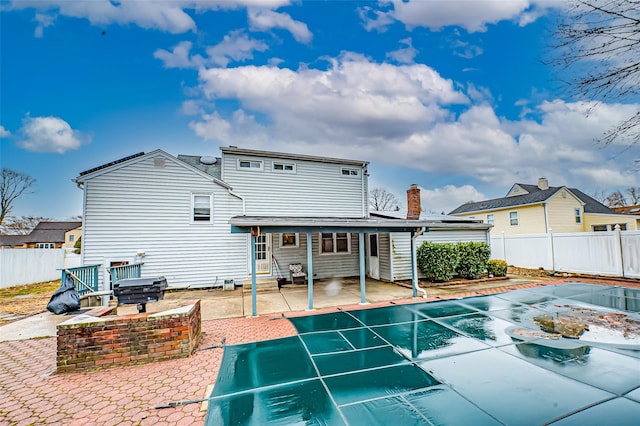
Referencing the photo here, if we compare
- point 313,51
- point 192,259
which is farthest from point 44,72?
point 313,51

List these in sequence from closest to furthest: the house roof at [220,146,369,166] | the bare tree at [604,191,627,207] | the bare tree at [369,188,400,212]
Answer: the house roof at [220,146,369,166] → the bare tree at [369,188,400,212] → the bare tree at [604,191,627,207]

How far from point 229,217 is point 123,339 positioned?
6.76 meters

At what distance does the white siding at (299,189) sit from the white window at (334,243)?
98 cm

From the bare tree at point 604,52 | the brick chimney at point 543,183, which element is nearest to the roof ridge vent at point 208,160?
the bare tree at point 604,52

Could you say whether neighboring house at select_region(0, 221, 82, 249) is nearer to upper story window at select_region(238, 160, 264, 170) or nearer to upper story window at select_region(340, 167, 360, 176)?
upper story window at select_region(238, 160, 264, 170)

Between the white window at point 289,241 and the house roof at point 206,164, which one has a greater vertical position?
the house roof at point 206,164

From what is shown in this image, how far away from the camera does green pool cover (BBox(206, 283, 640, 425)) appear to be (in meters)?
2.79

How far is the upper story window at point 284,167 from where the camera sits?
11.5m

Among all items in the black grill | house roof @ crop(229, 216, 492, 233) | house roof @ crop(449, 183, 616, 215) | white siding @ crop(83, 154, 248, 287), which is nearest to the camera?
the black grill

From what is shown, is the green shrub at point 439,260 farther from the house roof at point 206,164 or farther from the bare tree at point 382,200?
the bare tree at point 382,200

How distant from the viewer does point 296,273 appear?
10.7 metres

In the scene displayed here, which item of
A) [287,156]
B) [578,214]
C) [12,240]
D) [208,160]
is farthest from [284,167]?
[12,240]

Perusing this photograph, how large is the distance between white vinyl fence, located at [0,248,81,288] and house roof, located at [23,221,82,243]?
2793cm

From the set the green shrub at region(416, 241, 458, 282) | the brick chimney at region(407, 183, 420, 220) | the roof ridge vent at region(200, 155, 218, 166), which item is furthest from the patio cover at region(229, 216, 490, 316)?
the roof ridge vent at region(200, 155, 218, 166)
